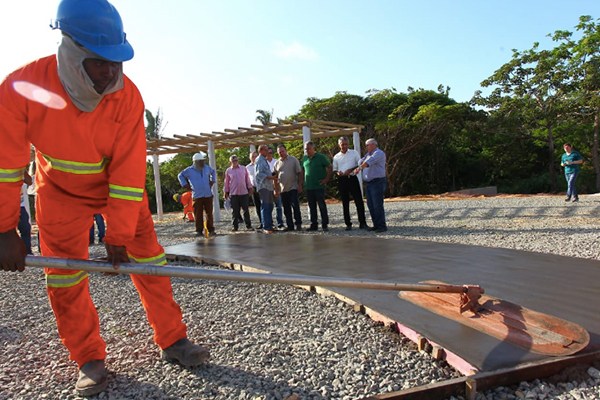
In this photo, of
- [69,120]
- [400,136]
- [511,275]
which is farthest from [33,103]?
[400,136]

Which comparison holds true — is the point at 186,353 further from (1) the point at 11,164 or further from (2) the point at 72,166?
(1) the point at 11,164

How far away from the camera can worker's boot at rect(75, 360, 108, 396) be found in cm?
229

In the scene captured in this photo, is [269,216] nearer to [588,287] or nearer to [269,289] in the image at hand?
[269,289]

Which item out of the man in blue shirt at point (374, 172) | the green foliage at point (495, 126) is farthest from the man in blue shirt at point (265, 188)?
the green foliage at point (495, 126)

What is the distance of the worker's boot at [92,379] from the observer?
7.53 ft

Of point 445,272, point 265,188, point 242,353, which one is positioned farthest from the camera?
point 265,188

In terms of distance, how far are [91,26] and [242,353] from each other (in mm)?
1912

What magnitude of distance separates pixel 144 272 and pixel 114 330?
4.50 feet

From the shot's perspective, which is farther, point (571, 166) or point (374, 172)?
point (571, 166)

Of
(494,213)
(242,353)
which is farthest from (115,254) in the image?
(494,213)

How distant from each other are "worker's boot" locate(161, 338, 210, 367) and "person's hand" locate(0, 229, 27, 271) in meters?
0.91

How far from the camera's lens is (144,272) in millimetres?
2273

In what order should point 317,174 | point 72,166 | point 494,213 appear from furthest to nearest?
point 494,213 < point 317,174 < point 72,166

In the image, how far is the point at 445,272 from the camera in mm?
4238
